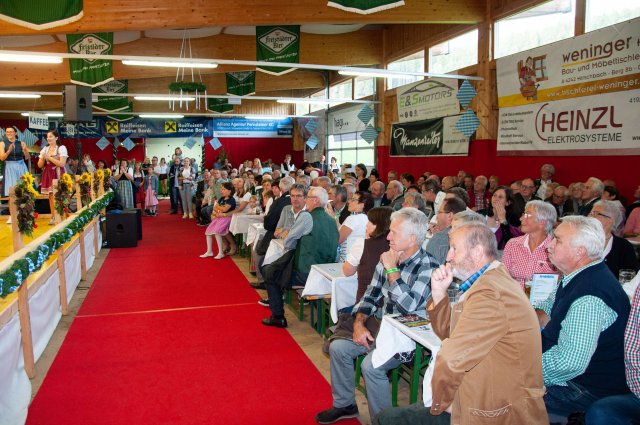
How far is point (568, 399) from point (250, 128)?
21225mm

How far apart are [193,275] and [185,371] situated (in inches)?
131

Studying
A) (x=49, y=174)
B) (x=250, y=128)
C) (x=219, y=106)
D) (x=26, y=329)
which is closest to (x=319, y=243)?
(x=26, y=329)

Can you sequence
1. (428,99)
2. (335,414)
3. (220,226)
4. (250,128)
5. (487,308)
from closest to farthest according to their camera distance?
(487,308), (335,414), (220,226), (428,99), (250,128)

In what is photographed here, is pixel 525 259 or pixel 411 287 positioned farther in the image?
pixel 525 259

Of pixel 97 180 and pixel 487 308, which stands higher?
pixel 97 180

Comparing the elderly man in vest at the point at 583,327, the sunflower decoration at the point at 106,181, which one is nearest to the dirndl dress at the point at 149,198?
the sunflower decoration at the point at 106,181

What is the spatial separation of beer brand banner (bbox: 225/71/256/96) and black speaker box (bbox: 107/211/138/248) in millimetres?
5504

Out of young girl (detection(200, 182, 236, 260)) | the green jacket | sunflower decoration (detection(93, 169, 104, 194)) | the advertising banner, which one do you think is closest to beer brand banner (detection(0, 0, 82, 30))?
sunflower decoration (detection(93, 169, 104, 194))

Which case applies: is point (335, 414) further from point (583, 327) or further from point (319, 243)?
point (319, 243)

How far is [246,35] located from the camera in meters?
11.9

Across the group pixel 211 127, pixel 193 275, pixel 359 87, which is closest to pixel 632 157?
pixel 193 275

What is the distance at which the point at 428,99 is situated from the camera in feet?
37.6

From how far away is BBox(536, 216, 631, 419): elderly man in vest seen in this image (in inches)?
83.9

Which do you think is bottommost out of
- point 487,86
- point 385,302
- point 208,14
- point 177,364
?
point 177,364
